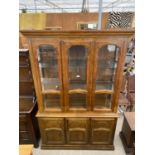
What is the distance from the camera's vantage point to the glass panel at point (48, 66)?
2365 mm

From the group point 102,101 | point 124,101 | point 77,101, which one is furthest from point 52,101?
point 124,101

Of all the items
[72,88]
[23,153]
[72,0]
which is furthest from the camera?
[72,0]

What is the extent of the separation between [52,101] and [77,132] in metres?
0.63

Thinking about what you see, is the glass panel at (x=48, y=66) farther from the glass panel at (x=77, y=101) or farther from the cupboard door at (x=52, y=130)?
the cupboard door at (x=52, y=130)

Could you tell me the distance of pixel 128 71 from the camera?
4305 mm

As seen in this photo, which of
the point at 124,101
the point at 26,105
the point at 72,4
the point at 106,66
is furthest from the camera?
the point at 72,4

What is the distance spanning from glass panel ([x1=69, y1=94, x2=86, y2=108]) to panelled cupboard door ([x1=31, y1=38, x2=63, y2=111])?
0.55 feet

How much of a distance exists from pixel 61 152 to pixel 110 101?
116cm

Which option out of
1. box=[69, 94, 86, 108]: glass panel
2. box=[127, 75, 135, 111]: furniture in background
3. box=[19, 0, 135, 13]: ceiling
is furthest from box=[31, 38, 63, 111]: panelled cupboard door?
box=[19, 0, 135, 13]: ceiling

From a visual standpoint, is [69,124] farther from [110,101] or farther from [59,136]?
[110,101]

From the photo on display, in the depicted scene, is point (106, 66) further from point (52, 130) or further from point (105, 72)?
point (52, 130)

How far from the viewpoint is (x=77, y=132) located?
2793 millimetres

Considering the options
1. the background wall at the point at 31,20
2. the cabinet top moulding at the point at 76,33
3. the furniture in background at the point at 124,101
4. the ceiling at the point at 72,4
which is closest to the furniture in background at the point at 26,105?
the cabinet top moulding at the point at 76,33
